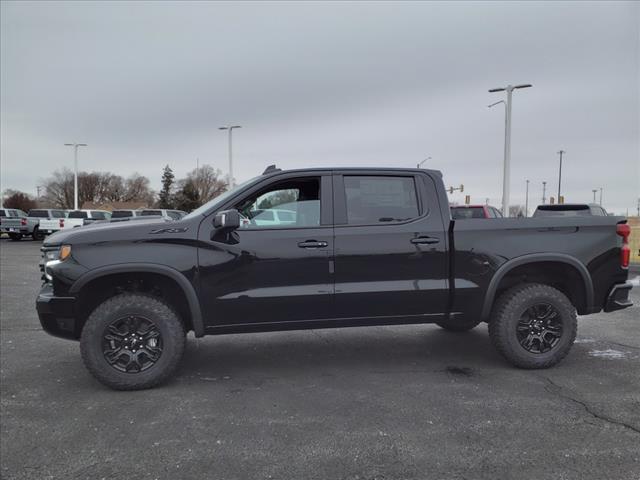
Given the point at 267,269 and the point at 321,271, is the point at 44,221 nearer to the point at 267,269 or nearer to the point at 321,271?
the point at 267,269

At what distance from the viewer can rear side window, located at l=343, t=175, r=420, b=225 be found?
438cm

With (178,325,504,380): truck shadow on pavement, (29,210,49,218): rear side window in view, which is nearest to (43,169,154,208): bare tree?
(29,210,49,218): rear side window

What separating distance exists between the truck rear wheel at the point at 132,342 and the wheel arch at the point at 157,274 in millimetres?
172

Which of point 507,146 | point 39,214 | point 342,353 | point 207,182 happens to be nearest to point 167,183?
point 207,182

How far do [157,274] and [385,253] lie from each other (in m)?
2.04

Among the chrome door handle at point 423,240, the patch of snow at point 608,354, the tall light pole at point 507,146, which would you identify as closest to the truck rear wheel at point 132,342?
the chrome door handle at point 423,240

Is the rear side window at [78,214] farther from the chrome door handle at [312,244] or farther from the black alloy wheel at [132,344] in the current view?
the chrome door handle at [312,244]

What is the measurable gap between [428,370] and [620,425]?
162cm

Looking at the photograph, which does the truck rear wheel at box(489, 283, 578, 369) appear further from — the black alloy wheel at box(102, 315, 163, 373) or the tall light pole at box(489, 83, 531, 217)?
the tall light pole at box(489, 83, 531, 217)

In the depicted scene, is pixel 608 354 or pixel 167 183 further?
pixel 167 183

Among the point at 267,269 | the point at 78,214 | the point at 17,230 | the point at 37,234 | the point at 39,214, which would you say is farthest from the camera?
the point at 39,214

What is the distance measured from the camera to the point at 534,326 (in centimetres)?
448

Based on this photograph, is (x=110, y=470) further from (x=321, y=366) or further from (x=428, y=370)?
(x=428, y=370)

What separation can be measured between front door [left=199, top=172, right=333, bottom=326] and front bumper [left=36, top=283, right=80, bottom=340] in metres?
1.12
